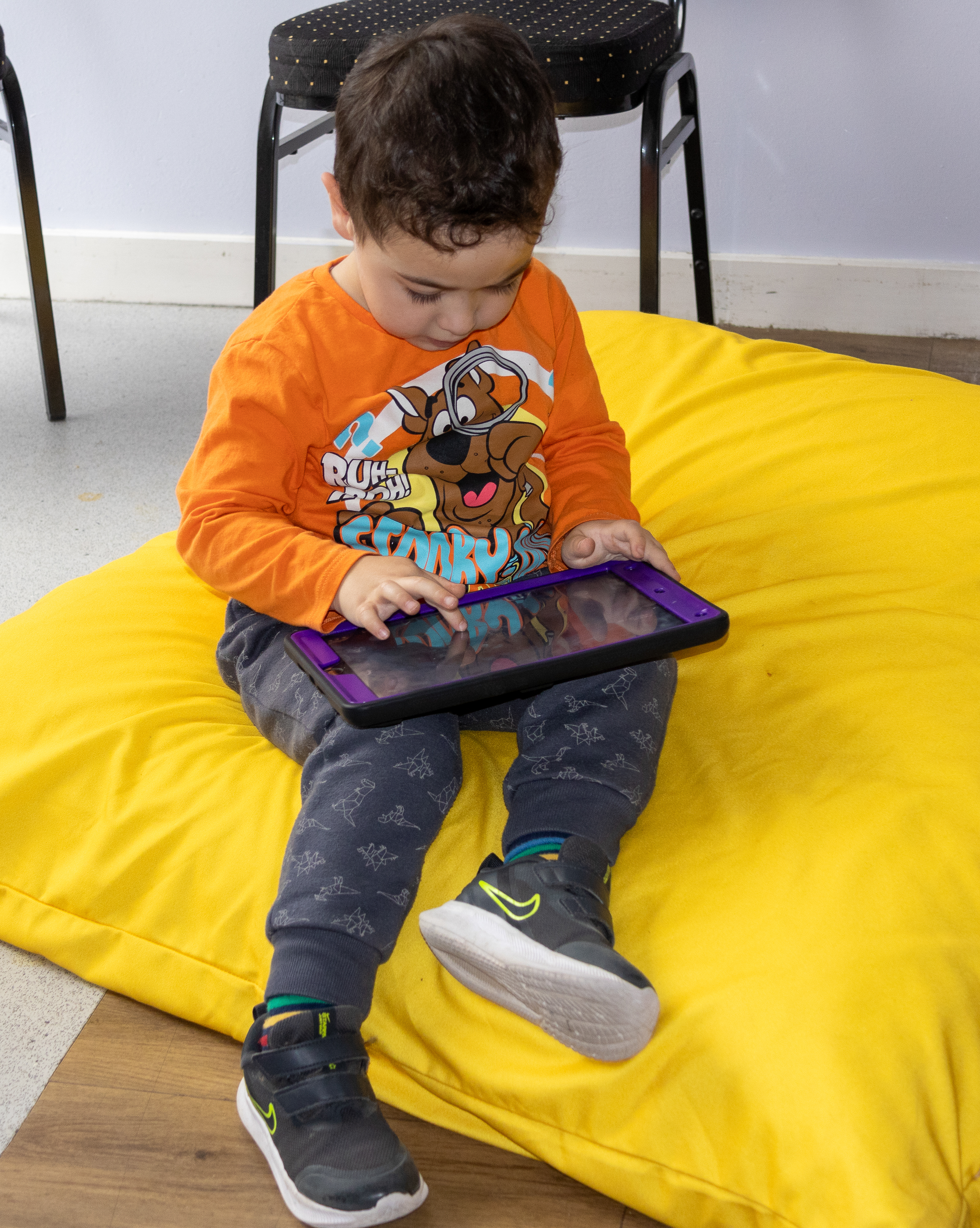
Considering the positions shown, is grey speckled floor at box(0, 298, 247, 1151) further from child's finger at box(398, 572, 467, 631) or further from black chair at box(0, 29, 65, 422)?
child's finger at box(398, 572, 467, 631)

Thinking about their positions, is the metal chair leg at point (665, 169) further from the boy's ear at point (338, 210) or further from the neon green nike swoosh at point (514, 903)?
the neon green nike swoosh at point (514, 903)

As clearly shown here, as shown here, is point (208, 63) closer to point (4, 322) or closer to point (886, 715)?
point (4, 322)

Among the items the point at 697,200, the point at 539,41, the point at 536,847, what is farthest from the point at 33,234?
the point at 536,847

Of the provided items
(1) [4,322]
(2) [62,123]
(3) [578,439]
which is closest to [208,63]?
(2) [62,123]

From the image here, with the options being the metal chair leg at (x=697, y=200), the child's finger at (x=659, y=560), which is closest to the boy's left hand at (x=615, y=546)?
the child's finger at (x=659, y=560)

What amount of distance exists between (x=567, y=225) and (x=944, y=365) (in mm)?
677

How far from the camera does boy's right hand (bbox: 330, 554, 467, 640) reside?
2.32ft

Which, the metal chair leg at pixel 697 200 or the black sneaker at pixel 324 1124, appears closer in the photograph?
the black sneaker at pixel 324 1124

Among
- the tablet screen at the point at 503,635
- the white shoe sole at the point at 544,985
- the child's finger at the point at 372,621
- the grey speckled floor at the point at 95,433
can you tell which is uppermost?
the child's finger at the point at 372,621

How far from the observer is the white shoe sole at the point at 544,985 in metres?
0.60

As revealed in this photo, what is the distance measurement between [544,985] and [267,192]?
3.72 ft

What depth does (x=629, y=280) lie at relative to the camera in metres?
2.07

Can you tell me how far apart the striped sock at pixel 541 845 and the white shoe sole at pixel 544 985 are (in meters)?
0.05

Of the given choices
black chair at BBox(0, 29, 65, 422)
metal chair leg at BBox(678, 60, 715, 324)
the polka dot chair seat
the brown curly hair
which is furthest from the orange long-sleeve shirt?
black chair at BBox(0, 29, 65, 422)
